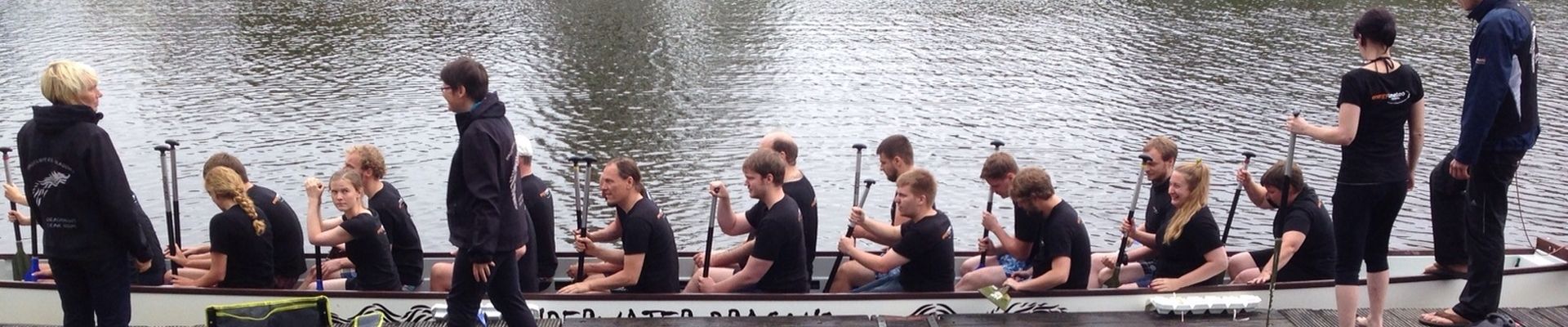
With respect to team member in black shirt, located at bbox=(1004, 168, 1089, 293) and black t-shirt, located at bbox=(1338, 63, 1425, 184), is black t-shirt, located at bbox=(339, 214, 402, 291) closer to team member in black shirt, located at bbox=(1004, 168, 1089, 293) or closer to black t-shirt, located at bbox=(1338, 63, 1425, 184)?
team member in black shirt, located at bbox=(1004, 168, 1089, 293)

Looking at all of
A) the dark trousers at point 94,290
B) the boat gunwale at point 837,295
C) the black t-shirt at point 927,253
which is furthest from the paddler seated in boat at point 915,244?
the dark trousers at point 94,290

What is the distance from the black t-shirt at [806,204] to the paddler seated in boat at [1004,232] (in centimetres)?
85

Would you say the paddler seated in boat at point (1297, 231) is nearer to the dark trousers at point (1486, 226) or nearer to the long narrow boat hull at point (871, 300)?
the long narrow boat hull at point (871, 300)

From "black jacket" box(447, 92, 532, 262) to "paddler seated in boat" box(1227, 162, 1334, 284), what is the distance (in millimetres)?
3607

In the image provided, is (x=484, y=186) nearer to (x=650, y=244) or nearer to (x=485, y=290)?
(x=485, y=290)

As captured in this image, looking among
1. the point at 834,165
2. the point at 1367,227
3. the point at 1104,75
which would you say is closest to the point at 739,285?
the point at 1367,227

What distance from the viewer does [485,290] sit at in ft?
18.8

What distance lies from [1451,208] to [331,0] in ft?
91.5

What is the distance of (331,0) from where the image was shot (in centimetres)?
3112

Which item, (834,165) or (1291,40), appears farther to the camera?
(1291,40)

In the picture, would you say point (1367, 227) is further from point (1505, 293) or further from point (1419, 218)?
point (1419, 218)

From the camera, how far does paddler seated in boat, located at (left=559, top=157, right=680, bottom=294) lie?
270 inches

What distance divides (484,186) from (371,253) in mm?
2334

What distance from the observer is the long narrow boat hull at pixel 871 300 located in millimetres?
7086
